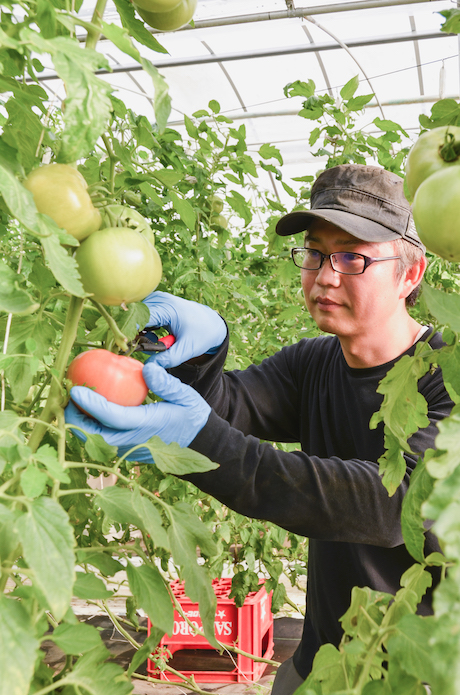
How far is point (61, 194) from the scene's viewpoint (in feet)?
1.90

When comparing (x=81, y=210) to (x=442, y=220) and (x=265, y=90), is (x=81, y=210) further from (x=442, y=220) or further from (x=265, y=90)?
(x=265, y=90)

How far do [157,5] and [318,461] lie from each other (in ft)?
2.38

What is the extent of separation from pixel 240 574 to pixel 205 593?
1.47m

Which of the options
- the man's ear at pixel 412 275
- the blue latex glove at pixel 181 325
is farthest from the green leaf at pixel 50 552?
the man's ear at pixel 412 275

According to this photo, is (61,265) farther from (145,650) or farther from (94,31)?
(145,650)

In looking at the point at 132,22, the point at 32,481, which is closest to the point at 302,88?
the point at 132,22

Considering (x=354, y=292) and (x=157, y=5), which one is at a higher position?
(x=157, y=5)

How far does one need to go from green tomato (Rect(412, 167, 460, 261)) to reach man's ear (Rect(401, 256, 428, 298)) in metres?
0.99

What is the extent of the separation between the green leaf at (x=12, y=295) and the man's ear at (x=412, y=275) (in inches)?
40.5

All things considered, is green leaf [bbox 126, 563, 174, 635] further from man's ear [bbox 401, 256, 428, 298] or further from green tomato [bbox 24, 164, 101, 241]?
man's ear [bbox 401, 256, 428, 298]

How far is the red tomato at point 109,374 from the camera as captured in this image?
0.79 metres

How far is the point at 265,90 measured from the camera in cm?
544

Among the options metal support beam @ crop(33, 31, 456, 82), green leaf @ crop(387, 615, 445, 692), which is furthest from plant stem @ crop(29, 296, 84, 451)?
metal support beam @ crop(33, 31, 456, 82)

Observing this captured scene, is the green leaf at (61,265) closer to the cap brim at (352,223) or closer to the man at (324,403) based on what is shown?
the man at (324,403)
